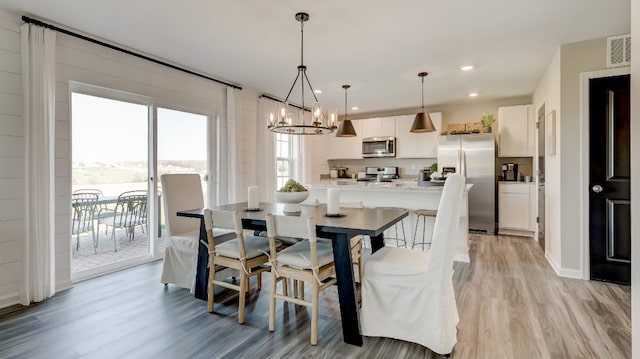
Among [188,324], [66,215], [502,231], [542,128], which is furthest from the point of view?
[502,231]

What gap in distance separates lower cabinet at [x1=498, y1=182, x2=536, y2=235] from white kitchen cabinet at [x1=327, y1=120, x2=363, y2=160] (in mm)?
2826

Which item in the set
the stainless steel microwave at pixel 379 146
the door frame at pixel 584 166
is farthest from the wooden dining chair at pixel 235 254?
the stainless steel microwave at pixel 379 146

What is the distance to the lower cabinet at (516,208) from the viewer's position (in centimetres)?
525

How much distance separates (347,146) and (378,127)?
0.80 m

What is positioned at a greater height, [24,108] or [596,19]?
[596,19]

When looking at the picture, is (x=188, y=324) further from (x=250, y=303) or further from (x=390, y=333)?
(x=390, y=333)

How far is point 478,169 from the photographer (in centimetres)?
557

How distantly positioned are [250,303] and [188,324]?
52 centimetres

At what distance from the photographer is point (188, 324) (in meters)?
2.35

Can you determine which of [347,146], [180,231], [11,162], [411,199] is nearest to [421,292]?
[411,199]

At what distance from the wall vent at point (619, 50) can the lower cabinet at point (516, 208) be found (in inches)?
97.9

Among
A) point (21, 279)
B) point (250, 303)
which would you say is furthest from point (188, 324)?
point (21, 279)

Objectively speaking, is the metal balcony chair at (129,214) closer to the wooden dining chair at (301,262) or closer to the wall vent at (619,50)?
the wooden dining chair at (301,262)

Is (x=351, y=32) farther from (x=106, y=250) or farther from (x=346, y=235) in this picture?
(x=106, y=250)
